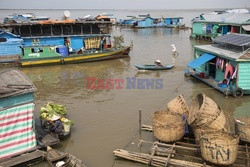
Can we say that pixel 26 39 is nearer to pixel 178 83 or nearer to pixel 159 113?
pixel 178 83

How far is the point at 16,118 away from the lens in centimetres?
878

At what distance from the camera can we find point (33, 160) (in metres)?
9.03

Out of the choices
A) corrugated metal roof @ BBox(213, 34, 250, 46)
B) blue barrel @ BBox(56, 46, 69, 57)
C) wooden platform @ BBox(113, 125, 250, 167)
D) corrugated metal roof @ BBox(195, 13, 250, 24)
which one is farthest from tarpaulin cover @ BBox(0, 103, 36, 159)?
corrugated metal roof @ BBox(195, 13, 250, 24)

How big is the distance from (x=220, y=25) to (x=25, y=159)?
34.2 m

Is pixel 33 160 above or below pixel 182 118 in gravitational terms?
below

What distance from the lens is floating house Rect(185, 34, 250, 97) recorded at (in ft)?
46.7

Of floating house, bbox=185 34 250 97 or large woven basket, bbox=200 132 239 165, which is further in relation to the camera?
floating house, bbox=185 34 250 97

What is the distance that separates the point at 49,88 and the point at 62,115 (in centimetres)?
761

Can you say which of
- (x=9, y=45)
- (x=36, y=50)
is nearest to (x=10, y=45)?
(x=9, y=45)

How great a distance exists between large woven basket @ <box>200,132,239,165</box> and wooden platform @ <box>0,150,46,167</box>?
5161 millimetres

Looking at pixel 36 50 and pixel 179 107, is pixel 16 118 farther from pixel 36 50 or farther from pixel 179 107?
pixel 36 50

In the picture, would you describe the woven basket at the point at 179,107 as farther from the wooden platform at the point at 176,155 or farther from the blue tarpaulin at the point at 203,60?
the blue tarpaulin at the point at 203,60

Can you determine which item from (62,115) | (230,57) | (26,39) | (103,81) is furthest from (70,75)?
(230,57)

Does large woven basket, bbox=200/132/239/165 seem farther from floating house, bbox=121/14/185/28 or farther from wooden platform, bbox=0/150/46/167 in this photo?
floating house, bbox=121/14/185/28
